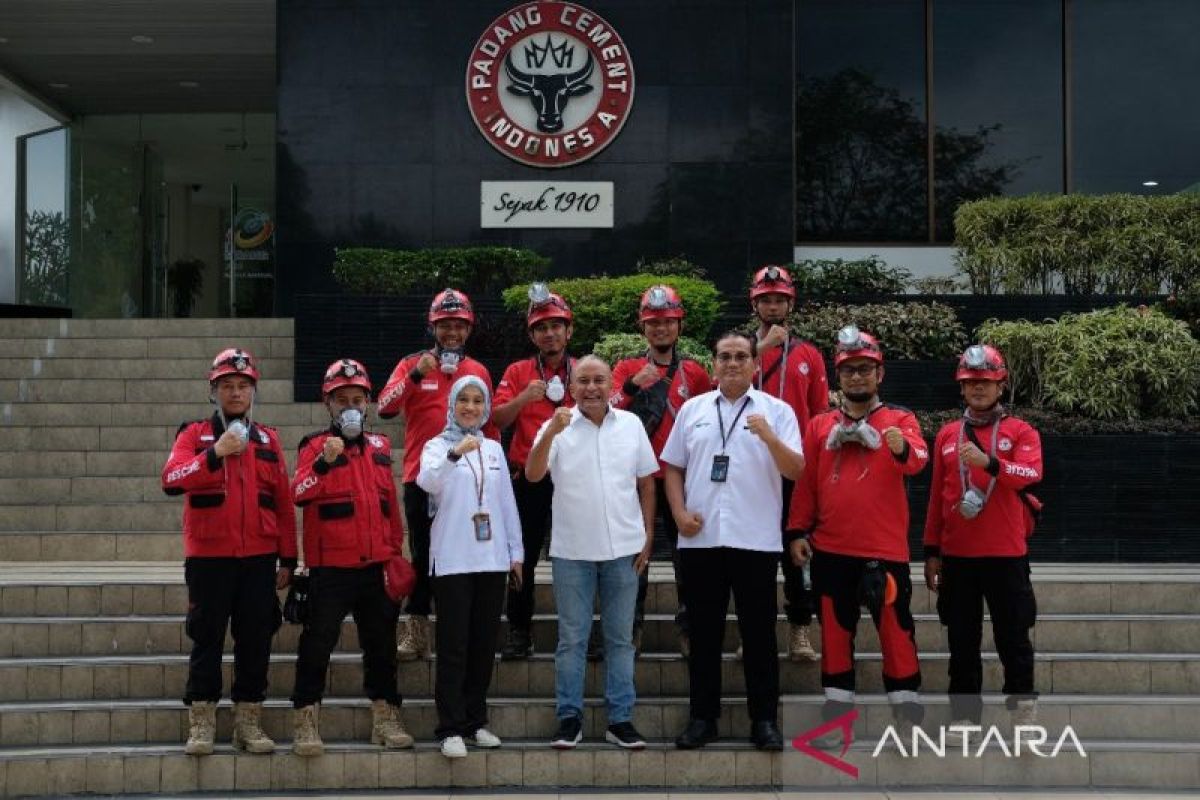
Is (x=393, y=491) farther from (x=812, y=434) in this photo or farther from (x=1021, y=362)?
(x=1021, y=362)

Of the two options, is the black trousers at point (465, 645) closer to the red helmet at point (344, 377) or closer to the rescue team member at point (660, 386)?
the rescue team member at point (660, 386)

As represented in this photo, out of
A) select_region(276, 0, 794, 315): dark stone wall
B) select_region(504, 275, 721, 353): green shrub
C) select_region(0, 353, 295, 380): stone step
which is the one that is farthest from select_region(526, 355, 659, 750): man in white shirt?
select_region(276, 0, 794, 315): dark stone wall

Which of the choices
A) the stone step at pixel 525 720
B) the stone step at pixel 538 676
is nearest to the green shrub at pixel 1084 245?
the stone step at pixel 538 676

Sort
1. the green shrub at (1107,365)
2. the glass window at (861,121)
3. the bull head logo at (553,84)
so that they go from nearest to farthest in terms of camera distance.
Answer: the green shrub at (1107,365) → the bull head logo at (553,84) → the glass window at (861,121)

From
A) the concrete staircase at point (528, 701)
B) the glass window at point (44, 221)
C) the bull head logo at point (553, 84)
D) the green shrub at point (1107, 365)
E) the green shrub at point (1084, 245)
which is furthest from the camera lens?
the glass window at point (44, 221)

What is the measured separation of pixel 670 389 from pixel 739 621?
1.26 meters

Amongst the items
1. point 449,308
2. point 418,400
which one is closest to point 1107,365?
point 449,308

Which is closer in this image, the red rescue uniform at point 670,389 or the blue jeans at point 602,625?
the blue jeans at point 602,625

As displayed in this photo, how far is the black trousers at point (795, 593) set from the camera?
6828 millimetres

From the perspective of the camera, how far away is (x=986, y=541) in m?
6.34

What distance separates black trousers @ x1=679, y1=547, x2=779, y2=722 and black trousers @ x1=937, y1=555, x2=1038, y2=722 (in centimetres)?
85

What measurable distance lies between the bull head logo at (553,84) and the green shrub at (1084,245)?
159 inches

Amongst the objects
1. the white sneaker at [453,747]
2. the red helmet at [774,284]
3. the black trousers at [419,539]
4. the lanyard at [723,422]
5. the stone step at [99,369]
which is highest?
the red helmet at [774,284]

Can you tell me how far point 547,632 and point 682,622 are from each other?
2.71 feet
